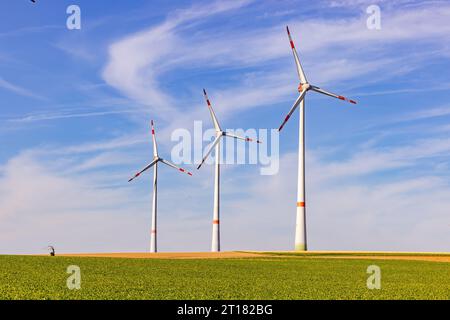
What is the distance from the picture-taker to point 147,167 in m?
115

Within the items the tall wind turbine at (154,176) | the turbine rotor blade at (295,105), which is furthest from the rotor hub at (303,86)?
the tall wind turbine at (154,176)

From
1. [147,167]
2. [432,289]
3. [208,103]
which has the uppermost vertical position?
[208,103]

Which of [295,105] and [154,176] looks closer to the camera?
[295,105]

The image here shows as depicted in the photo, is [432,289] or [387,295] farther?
[432,289]

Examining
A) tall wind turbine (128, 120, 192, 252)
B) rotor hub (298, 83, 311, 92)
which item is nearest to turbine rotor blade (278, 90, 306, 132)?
rotor hub (298, 83, 311, 92)

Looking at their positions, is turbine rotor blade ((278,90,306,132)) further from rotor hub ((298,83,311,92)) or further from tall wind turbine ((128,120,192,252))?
tall wind turbine ((128,120,192,252))

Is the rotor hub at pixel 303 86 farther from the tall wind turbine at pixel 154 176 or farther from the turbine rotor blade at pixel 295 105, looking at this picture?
the tall wind turbine at pixel 154 176

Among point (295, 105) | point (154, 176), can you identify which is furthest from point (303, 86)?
point (154, 176)

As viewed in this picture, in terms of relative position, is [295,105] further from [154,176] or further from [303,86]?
[154,176]
